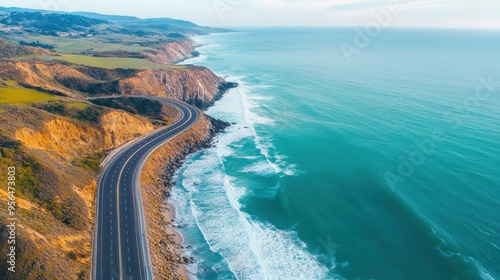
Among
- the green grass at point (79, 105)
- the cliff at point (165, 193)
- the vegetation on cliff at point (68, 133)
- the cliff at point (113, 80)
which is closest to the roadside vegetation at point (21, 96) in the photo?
the vegetation on cliff at point (68, 133)

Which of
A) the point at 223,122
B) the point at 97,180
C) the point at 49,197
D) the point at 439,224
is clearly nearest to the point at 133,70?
the point at 223,122

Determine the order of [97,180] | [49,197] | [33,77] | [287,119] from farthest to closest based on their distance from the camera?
[287,119], [33,77], [97,180], [49,197]

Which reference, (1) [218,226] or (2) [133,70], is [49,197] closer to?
(1) [218,226]

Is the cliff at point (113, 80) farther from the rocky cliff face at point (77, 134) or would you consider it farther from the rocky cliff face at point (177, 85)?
the rocky cliff face at point (77, 134)

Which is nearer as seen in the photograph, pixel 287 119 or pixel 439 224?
pixel 439 224

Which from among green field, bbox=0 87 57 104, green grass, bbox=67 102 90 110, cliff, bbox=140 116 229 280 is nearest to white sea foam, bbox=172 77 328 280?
cliff, bbox=140 116 229 280

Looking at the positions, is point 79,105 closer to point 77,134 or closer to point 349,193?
point 77,134

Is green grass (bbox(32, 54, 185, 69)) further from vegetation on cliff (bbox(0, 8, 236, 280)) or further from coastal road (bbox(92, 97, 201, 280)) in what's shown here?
coastal road (bbox(92, 97, 201, 280))
